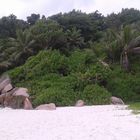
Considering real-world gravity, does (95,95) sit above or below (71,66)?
below

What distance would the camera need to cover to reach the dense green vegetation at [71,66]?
31594mm

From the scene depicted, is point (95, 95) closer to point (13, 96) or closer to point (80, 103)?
point (80, 103)

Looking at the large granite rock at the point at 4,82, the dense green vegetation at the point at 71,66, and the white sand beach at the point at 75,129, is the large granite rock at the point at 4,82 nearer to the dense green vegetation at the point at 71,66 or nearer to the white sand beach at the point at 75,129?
the dense green vegetation at the point at 71,66

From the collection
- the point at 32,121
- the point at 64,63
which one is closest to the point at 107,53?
the point at 64,63

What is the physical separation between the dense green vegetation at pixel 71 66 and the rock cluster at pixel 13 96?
784 mm

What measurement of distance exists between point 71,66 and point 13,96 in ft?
24.6

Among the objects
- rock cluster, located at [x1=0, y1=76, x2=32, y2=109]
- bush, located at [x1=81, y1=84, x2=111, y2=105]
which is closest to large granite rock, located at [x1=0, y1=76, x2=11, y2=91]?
rock cluster, located at [x1=0, y1=76, x2=32, y2=109]

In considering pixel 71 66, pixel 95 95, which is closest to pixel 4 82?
pixel 71 66

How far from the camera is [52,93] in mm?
30453

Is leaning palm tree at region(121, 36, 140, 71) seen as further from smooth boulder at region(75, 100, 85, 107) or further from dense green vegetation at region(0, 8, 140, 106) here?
smooth boulder at region(75, 100, 85, 107)

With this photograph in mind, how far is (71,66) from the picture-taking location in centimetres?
3619

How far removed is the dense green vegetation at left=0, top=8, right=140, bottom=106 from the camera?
31.6 meters

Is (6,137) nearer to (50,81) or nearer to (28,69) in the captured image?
(50,81)

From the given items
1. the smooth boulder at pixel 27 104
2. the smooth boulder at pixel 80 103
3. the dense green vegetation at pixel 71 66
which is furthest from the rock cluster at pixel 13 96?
the smooth boulder at pixel 80 103
